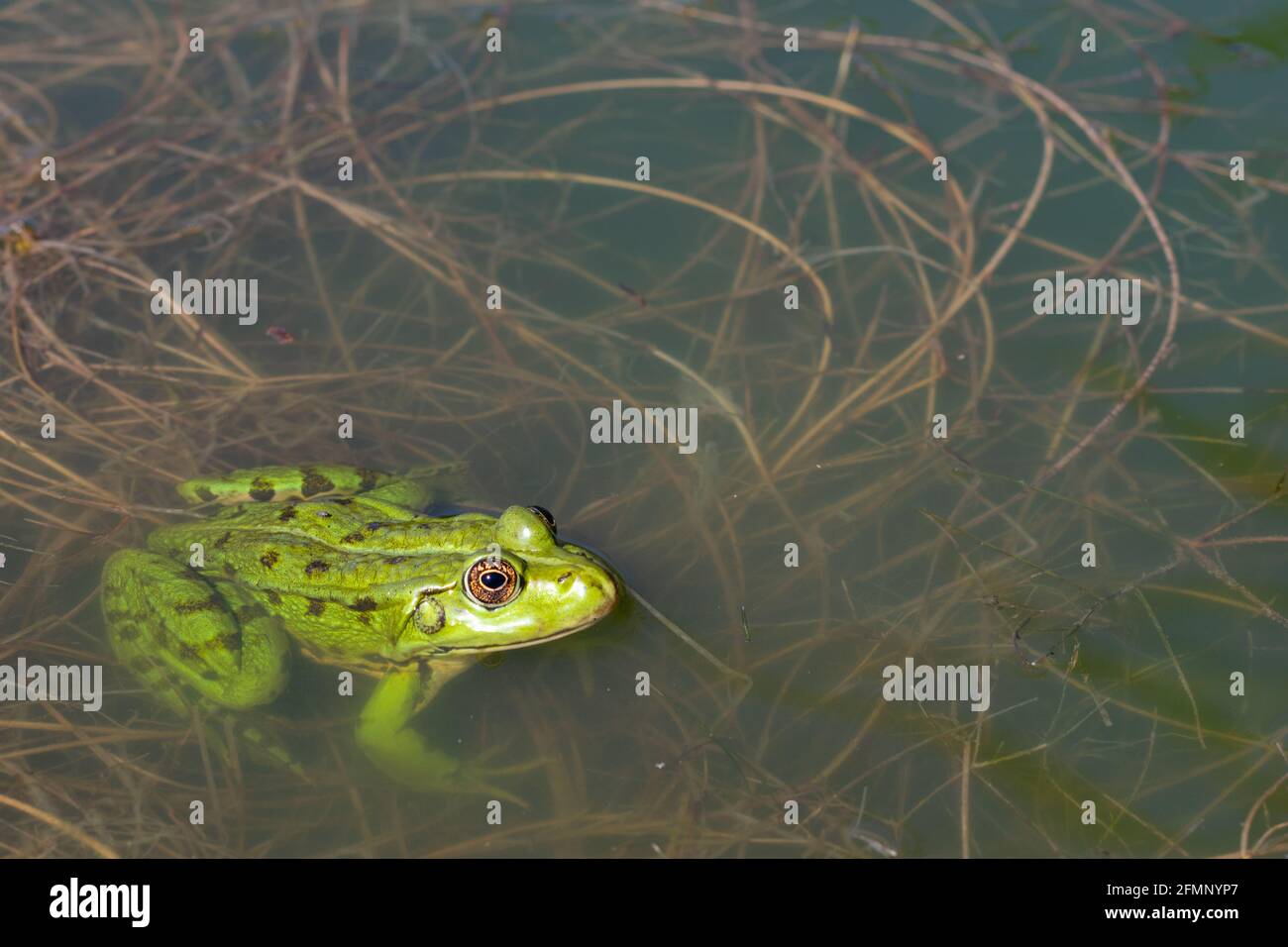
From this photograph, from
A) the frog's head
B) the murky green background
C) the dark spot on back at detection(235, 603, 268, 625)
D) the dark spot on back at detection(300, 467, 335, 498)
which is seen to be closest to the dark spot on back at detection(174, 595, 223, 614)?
the dark spot on back at detection(235, 603, 268, 625)
